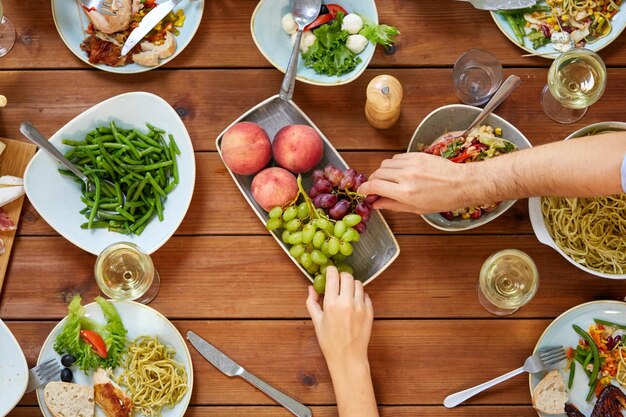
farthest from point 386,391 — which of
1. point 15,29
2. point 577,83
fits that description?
point 15,29

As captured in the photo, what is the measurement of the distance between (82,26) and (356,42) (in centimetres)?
75

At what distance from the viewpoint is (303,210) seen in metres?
1.66

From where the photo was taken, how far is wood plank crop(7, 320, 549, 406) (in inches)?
70.2

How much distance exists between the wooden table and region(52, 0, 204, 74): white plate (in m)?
0.04

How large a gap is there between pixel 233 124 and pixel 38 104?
1.85 feet

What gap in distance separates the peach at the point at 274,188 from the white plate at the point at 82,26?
0.43m

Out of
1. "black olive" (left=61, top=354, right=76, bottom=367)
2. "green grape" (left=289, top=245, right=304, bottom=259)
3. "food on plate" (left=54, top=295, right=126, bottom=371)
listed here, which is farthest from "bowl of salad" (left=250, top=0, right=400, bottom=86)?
"black olive" (left=61, top=354, right=76, bottom=367)

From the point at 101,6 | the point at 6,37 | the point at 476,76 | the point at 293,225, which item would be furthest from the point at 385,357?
the point at 6,37

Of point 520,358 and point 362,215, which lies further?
point 520,358

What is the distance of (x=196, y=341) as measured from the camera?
1.77 metres

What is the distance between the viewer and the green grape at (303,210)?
5.45 feet

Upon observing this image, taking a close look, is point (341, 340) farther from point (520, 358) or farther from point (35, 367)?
point (35, 367)

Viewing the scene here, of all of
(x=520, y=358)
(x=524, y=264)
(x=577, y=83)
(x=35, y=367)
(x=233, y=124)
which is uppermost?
(x=577, y=83)

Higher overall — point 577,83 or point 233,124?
point 577,83
